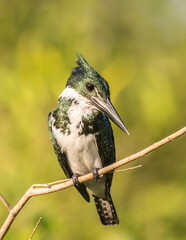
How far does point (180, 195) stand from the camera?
4742 mm

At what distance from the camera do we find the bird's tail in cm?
443

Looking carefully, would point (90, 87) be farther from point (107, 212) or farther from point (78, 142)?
point (107, 212)

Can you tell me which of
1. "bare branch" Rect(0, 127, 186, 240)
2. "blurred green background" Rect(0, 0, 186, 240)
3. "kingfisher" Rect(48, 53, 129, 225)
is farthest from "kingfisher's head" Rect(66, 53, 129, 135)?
"blurred green background" Rect(0, 0, 186, 240)

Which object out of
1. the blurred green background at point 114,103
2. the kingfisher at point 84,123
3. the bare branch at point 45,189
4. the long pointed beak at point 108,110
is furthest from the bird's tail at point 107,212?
A: the bare branch at point 45,189

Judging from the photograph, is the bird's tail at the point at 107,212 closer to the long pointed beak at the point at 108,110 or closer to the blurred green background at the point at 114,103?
the blurred green background at the point at 114,103

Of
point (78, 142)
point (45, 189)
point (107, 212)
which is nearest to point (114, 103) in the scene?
point (107, 212)

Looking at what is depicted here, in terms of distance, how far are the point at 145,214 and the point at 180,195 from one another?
14.0 inches

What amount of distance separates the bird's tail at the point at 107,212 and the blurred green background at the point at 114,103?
0.25 feet

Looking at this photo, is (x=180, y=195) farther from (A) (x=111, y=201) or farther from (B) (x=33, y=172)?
(B) (x=33, y=172)

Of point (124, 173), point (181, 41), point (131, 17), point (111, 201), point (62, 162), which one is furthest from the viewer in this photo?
point (131, 17)

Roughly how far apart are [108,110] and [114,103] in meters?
1.20

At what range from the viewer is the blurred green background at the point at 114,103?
458 cm

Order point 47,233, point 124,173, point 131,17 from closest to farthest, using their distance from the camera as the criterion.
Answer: point 47,233
point 124,173
point 131,17

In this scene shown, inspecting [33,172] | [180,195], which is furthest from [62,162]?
[180,195]
